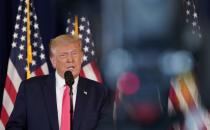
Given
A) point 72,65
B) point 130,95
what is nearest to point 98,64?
point 130,95

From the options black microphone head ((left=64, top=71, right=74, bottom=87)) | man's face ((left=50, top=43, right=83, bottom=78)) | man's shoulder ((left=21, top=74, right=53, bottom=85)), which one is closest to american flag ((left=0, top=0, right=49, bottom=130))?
man's shoulder ((left=21, top=74, right=53, bottom=85))

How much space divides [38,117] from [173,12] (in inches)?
63.5

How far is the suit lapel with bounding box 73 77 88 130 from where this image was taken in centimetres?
223

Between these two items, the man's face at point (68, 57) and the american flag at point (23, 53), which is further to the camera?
the american flag at point (23, 53)

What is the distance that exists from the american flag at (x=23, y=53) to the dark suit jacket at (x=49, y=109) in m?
1.04

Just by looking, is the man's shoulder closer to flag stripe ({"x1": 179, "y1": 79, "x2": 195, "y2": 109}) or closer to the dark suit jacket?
the dark suit jacket

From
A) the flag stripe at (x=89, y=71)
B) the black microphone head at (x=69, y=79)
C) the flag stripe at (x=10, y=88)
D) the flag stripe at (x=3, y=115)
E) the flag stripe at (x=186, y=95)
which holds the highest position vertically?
the black microphone head at (x=69, y=79)

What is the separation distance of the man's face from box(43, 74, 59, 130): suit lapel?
11 centimetres

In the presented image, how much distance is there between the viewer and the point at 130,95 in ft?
10.6

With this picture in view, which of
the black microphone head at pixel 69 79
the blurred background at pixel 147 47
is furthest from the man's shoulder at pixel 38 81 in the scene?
the blurred background at pixel 147 47

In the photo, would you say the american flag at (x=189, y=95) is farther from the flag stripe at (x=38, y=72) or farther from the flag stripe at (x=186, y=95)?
the flag stripe at (x=38, y=72)

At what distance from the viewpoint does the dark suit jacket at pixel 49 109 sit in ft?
7.32

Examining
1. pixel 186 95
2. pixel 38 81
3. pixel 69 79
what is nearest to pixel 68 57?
pixel 38 81

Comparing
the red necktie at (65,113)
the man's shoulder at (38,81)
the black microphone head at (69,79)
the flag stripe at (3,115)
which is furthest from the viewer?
the flag stripe at (3,115)
